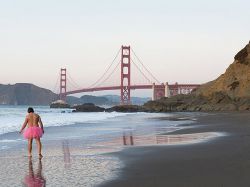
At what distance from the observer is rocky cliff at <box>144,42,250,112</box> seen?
64.1 m

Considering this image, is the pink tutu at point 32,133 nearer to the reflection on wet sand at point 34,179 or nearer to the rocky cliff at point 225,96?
the reflection on wet sand at point 34,179

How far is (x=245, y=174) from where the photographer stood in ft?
23.9

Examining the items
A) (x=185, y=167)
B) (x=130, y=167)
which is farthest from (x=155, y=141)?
(x=185, y=167)

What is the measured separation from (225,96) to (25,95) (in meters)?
140

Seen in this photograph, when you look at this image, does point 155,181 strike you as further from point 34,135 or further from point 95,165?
point 34,135

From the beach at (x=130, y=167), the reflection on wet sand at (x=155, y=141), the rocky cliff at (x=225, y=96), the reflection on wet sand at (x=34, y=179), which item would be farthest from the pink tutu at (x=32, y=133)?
the rocky cliff at (x=225, y=96)

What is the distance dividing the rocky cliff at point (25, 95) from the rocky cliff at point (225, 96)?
116m

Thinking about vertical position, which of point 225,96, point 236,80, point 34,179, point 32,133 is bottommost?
point 34,179

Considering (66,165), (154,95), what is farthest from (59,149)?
(154,95)

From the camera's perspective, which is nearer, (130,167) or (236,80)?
(130,167)

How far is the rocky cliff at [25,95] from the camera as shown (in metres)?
191

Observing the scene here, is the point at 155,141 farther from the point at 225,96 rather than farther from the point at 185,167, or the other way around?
the point at 225,96

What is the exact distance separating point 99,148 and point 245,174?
582 centimetres

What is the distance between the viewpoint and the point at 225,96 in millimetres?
68562
